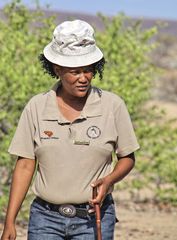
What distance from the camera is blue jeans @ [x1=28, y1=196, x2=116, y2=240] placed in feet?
14.0

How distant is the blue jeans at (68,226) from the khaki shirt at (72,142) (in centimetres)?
9

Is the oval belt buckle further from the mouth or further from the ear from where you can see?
the ear

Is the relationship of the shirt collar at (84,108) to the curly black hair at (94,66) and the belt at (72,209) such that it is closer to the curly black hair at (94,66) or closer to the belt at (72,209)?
the curly black hair at (94,66)

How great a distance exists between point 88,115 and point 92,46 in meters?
0.33

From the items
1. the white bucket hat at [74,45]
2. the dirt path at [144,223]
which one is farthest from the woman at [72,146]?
the dirt path at [144,223]

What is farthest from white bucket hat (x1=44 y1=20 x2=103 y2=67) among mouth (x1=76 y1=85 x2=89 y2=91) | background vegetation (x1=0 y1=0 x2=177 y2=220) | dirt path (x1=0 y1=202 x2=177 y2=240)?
background vegetation (x1=0 y1=0 x2=177 y2=220)

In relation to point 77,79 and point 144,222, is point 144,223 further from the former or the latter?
A: point 77,79

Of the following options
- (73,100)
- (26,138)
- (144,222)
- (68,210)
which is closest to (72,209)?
(68,210)

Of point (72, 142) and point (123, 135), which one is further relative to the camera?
point (123, 135)

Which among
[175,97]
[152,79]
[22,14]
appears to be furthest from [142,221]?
[175,97]

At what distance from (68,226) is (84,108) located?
572 mm

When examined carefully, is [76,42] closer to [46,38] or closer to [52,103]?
[52,103]

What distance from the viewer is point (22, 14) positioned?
10.4 m

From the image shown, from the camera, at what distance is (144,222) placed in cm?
1024
